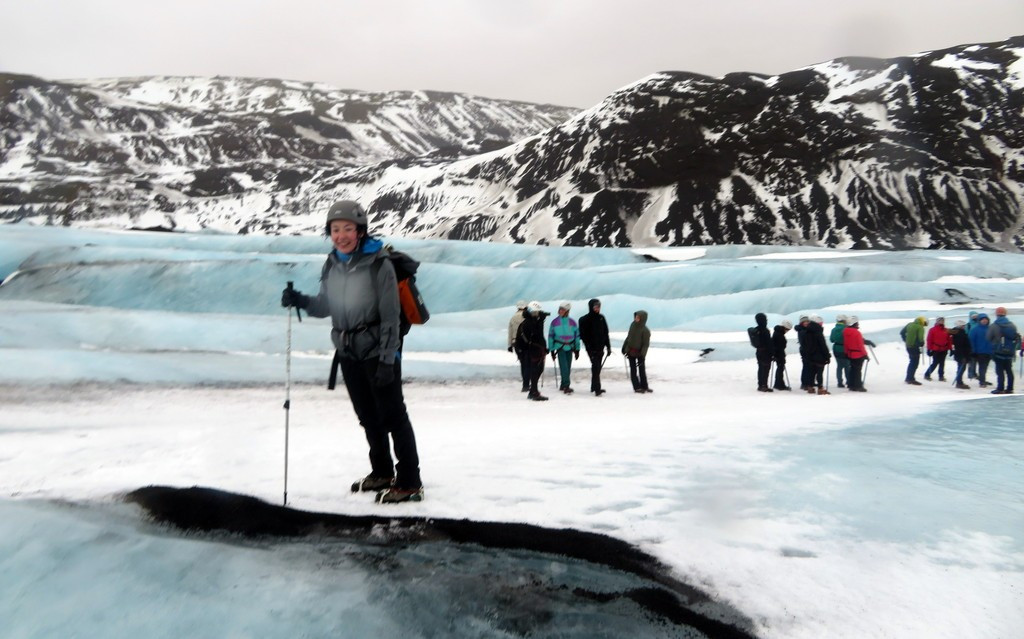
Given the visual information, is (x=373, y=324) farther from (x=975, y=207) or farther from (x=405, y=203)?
(x=405, y=203)

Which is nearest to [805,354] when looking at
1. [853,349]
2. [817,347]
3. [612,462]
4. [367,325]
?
[817,347]

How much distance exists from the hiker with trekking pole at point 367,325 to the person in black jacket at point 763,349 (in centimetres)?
866

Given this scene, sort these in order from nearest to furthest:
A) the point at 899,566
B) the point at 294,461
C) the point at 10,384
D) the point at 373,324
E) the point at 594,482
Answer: the point at 899,566 → the point at 373,324 → the point at 594,482 → the point at 294,461 → the point at 10,384

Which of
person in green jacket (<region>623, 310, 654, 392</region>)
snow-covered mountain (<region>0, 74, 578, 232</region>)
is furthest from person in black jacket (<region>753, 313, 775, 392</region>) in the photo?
snow-covered mountain (<region>0, 74, 578, 232</region>)

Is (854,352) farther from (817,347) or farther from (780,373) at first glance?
(780,373)

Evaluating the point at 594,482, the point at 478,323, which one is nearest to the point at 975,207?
the point at 478,323

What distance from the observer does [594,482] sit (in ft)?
12.9

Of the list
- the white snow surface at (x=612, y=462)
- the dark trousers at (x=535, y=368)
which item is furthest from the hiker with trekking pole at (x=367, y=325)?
the dark trousers at (x=535, y=368)

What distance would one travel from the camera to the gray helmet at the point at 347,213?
3270mm

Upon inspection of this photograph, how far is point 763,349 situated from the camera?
11.2 m

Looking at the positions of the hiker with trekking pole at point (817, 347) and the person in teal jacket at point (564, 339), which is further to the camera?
the hiker with trekking pole at point (817, 347)

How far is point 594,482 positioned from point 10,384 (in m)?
7.35

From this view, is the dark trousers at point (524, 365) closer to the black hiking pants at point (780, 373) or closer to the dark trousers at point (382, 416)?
the black hiking pants at point (780, 373)

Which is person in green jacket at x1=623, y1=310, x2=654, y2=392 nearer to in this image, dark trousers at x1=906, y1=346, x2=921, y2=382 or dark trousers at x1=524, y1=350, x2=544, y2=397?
dark trousers at x1=524, y1=350, x2=544, y2=397
